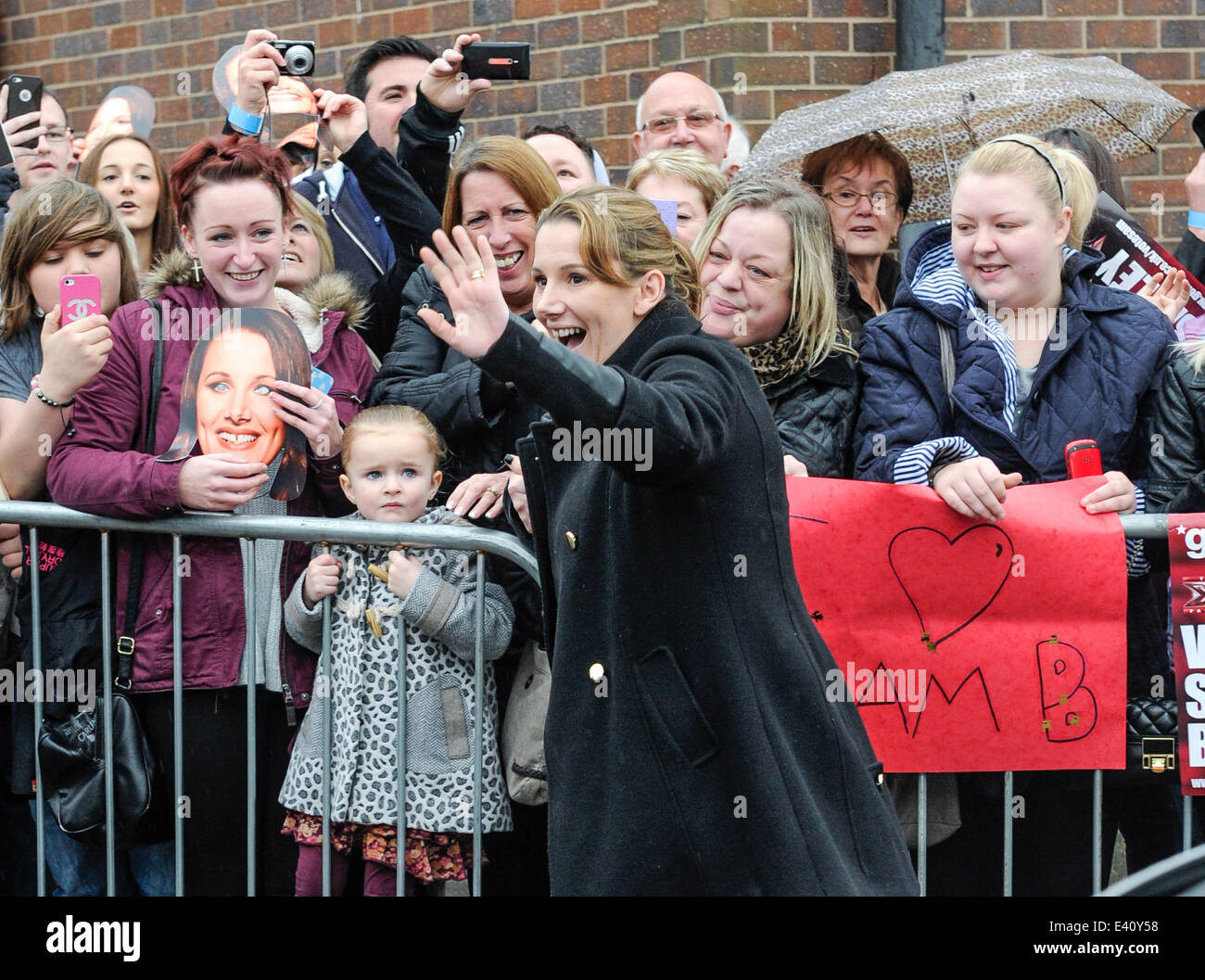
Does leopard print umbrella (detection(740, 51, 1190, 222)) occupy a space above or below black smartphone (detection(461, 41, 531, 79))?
below

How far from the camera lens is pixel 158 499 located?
153 inches

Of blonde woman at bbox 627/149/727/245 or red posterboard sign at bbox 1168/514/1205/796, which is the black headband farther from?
blonde woman at bbox 627/149/727/245

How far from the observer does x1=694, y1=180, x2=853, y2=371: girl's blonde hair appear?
3.89m

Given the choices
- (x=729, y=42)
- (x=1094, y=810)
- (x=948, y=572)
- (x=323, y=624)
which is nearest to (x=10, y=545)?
(x=323, y=624)

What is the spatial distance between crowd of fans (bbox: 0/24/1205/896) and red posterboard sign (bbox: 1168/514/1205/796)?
11cm

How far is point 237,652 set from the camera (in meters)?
4.00

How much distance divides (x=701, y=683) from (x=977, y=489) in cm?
99

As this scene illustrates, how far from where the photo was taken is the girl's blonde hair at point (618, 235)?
9.70 ft

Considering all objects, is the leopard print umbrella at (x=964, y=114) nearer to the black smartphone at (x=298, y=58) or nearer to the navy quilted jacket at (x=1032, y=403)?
the navy quilted jacket at (x=1032, y=403)

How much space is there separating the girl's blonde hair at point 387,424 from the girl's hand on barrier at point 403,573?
0.30m

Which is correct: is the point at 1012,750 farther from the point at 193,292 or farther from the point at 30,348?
the point at 30,348

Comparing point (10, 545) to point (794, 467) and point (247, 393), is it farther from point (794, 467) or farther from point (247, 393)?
point (794, 467)

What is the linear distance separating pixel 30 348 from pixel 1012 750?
2730 mm

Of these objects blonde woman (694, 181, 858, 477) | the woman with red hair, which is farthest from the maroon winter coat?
blonde woman (694, 181, 858, 477)
